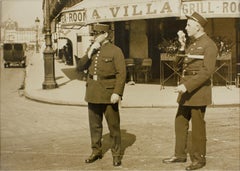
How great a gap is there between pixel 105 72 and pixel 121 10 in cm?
766

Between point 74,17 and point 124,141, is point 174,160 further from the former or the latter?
point 74,17

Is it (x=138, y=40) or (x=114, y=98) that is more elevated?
(x=138, y=40)

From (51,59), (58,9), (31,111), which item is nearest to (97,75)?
(31,111)

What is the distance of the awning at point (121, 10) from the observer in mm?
12105

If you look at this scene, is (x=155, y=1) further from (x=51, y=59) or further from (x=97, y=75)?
(x=97, y=75)

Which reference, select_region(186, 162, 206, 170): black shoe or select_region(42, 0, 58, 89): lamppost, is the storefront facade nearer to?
select_region(42, 0, 58, 89): lamppost

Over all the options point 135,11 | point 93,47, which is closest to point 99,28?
point 93,47

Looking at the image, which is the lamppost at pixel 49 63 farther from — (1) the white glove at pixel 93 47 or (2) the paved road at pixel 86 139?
(1) the white glove at pixel 93 47

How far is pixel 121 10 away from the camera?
1270 centimetres

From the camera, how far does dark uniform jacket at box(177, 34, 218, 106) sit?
4.88 meters

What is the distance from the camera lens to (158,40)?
1627 centimetres

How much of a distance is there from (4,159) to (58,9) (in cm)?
2158

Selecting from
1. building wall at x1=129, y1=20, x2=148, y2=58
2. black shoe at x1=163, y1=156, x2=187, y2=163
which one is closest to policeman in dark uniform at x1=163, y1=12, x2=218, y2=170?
black shoe at x1=163, y1=156, x2=187, y2=163

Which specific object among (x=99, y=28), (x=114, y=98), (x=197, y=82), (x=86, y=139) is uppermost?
(x=99, y=28)
